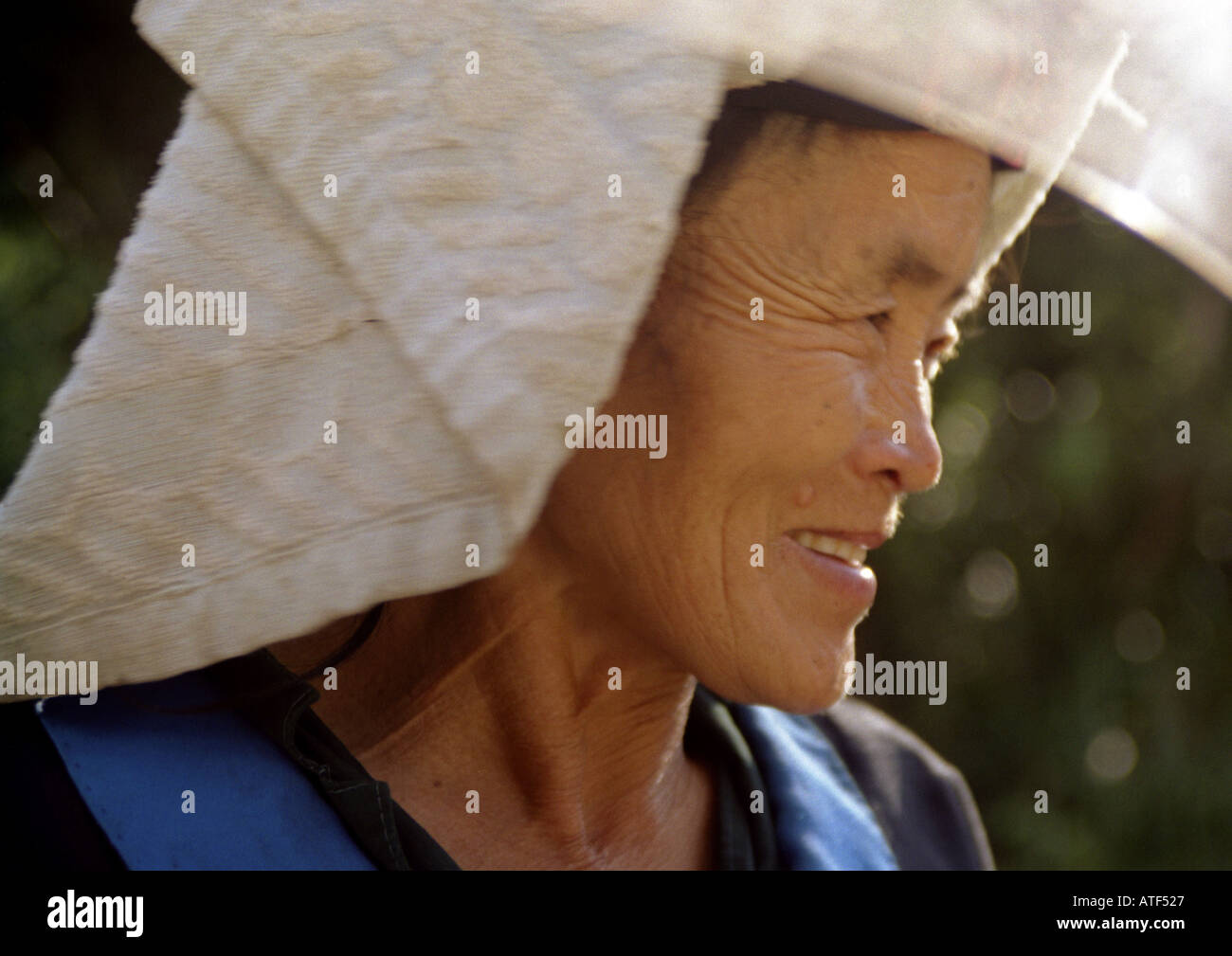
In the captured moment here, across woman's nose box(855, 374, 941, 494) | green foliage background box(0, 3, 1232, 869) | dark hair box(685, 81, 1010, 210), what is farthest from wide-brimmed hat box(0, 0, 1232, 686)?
green foliage background box(0, 3, 1232, 869)

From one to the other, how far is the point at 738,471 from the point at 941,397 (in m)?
1.71

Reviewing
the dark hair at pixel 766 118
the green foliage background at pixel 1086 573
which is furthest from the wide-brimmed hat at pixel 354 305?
the green foliage background at pixel 1086 573

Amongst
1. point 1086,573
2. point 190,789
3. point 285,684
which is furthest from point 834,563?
point 1086,573

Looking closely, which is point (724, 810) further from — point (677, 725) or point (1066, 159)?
point (1066, 159)

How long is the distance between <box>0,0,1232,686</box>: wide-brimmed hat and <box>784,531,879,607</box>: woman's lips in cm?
42

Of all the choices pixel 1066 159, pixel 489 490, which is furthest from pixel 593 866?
pixel 1066 159

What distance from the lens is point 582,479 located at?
1.38 meters

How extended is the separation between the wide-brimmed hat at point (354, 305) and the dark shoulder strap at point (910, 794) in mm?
1039

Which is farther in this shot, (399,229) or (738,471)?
(738,471)

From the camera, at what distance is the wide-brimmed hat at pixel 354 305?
1078 mm

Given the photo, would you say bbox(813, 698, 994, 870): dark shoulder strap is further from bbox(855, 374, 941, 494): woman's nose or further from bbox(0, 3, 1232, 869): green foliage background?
bbox(0, 3, 1232, 869): green foliage background

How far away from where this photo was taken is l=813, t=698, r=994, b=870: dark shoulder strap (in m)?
1.87

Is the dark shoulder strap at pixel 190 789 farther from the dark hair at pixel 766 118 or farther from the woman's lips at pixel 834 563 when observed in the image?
the dark hair at pixel 766 118

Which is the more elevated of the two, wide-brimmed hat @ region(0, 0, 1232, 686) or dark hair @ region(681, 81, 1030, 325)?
dark hair @ region(681, 81, 1030, 325)
